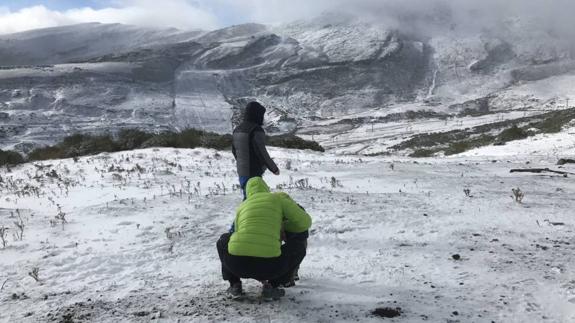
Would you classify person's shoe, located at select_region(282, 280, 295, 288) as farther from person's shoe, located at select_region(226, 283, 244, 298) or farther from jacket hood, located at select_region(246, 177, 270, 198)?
jacket hood, located at select_region(246, 177, 270, 198)

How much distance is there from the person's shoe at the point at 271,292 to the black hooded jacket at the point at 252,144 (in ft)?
5.77

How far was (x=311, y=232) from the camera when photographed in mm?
8617

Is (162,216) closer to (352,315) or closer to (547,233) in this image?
(352,315)

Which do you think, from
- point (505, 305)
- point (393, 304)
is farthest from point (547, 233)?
point (393, 304)

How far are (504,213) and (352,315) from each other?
16.8 feet

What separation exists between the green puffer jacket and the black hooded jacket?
154 centimetres

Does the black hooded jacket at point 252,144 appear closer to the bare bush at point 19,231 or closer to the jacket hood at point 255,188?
the jacket hood at point 255,188

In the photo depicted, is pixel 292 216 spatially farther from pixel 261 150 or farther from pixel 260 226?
pixel 261 150

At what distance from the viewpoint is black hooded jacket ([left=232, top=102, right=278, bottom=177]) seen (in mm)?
7008

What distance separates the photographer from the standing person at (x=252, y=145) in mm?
7008

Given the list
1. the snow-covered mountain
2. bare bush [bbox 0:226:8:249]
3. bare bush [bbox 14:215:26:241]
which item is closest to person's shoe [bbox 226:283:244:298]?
bare bush [bbox 0:226:8:249]

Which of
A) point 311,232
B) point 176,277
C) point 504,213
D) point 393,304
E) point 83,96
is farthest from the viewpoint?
point 83,96

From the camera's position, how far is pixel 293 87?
174 metres

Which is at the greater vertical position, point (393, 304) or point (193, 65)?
Answer: point (193, 65)
